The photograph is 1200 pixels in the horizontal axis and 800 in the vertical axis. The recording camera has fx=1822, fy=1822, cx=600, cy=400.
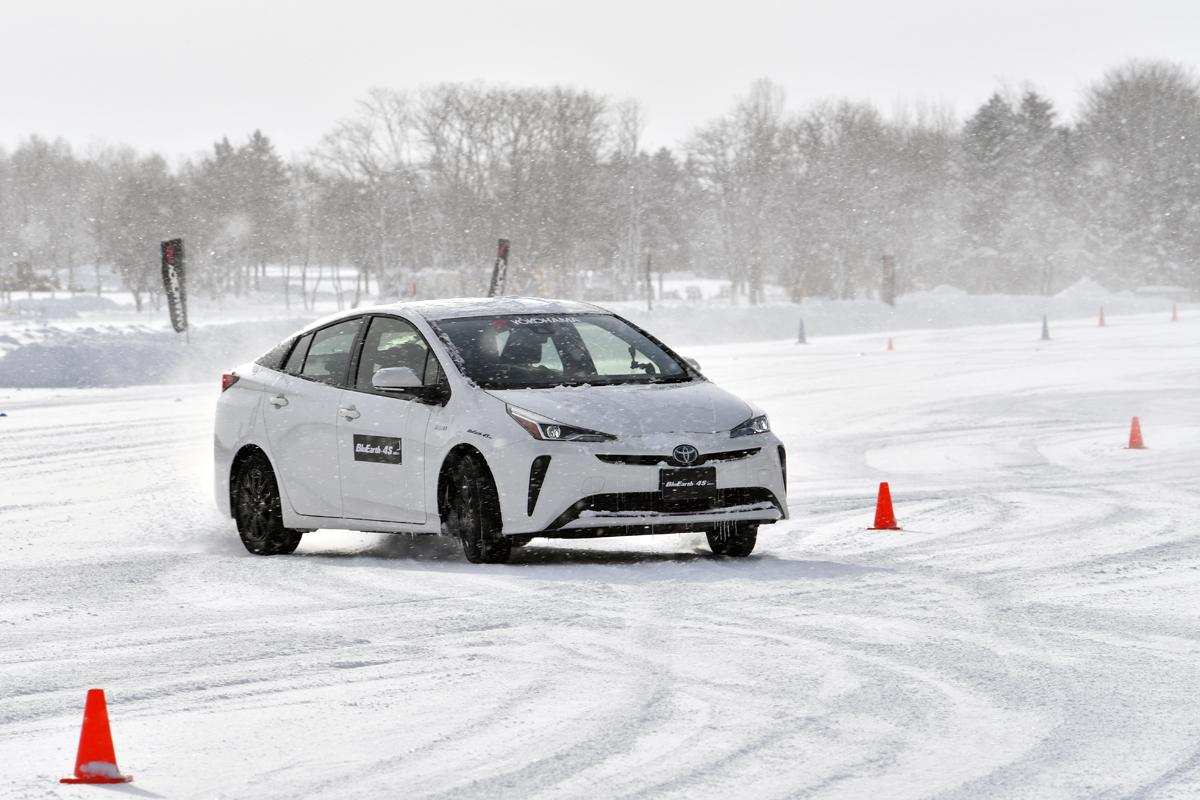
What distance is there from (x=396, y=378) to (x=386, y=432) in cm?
48

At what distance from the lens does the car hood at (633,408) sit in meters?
9.99

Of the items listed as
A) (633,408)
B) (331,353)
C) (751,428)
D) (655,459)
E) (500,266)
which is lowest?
(655,459)

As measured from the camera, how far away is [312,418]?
36.6ft

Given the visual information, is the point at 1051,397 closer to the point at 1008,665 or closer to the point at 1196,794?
the point at 1008,665

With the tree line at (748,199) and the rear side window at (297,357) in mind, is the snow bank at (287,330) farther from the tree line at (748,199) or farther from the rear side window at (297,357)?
the rear side window at (297,357)

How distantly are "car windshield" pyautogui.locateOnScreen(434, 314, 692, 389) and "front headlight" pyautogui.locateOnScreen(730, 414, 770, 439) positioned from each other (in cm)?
64

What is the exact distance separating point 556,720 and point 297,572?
4.34 m

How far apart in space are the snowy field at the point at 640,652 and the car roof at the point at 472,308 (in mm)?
1463

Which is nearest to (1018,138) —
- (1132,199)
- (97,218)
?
(1132,199)

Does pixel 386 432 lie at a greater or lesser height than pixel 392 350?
lesser

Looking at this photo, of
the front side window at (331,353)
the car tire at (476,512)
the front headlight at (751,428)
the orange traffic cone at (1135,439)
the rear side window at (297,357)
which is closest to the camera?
the car tire at (476,512)

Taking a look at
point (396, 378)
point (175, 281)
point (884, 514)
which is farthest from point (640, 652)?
point (175, 281)

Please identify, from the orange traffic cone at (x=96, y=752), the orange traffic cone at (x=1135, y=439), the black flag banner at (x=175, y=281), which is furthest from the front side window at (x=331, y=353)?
the black flag banner at (x=175, y=281)

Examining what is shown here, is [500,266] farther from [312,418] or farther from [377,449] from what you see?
[377,449]
